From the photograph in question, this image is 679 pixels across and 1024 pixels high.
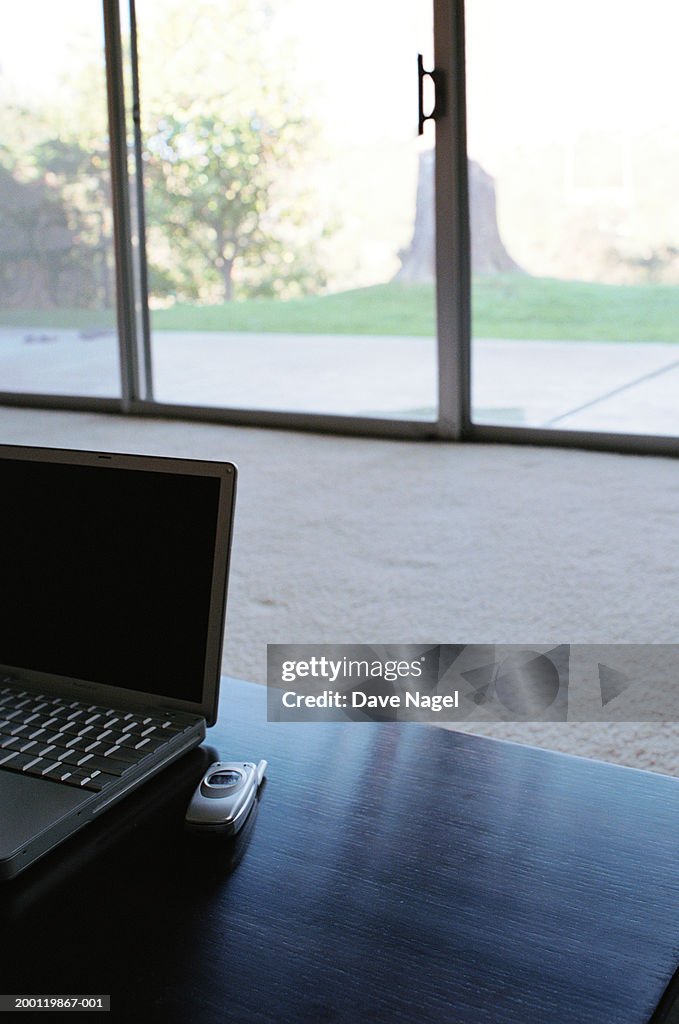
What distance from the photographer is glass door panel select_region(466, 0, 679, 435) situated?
4.07 m

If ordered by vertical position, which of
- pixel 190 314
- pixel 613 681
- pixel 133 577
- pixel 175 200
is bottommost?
pixel 613 681

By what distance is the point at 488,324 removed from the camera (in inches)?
178

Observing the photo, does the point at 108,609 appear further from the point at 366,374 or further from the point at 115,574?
the point at 366,374

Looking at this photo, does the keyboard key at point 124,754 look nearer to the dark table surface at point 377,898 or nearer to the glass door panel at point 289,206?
the dark table surface at point 377,898

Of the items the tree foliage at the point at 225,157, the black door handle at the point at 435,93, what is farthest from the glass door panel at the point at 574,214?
the tree foliage at the point at 225,157

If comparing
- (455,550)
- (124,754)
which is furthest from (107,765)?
(455,550)

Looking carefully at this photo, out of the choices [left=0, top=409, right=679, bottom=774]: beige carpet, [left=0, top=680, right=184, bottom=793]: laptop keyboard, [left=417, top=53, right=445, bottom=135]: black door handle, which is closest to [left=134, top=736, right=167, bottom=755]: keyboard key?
[left=0, top=680, right=184, bottom=793]: laptop keyboard

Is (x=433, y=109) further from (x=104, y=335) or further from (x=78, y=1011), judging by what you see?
(x=78, y=1011)

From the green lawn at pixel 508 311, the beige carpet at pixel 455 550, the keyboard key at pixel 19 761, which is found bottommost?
the beige carpet at pixel 455 550

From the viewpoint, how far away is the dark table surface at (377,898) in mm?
632

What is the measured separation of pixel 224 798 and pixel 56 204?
5218mm

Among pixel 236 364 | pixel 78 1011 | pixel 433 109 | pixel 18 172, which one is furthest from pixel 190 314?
pixel 78 1011

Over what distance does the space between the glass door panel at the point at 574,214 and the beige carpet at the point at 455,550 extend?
0.30 meters

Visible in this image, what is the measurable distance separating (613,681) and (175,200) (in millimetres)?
3714
